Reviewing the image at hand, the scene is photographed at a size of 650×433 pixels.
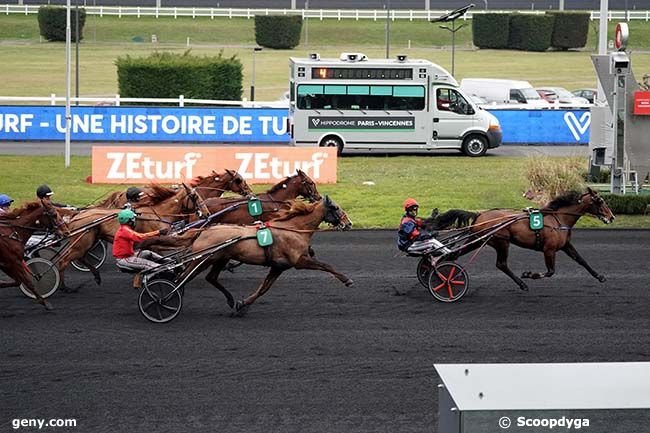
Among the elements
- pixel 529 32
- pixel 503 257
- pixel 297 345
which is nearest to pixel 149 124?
pixel 503 257

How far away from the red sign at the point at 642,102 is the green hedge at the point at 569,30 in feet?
141

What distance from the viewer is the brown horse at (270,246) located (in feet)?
41.7

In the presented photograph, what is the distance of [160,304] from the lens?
1256 cm

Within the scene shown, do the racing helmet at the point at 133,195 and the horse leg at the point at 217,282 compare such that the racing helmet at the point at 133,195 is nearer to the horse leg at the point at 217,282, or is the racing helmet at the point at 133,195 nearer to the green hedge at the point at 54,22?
the horse leg at the point at 217,282

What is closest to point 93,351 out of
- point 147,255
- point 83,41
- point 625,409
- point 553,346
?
point 147,255

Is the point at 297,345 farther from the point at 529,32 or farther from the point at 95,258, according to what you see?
the point at 529,32

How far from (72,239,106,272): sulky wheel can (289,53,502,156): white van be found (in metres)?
14.1

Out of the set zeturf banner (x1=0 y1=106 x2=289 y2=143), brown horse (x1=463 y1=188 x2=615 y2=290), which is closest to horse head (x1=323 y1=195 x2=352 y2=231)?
brown horse (x1=463 y1=188 x2=615 y2=290)

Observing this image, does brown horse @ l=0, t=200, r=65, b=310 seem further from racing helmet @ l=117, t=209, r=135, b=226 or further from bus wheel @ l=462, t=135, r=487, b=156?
bus wheel @ l=462, t=135, r=487, b=156

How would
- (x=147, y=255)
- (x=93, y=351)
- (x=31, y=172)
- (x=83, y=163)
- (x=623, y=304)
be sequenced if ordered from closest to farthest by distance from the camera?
(x=93, y=351) → (x=147, y=255) → (x=623, y=304) → (x=31, y=172) → (x=83, y=163)

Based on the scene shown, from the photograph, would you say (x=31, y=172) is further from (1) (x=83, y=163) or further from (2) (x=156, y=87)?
(2) (x=156, y=87)

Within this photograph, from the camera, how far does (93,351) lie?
1131cm

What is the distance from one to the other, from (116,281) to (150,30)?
2097 inches

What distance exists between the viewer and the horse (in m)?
13.8
